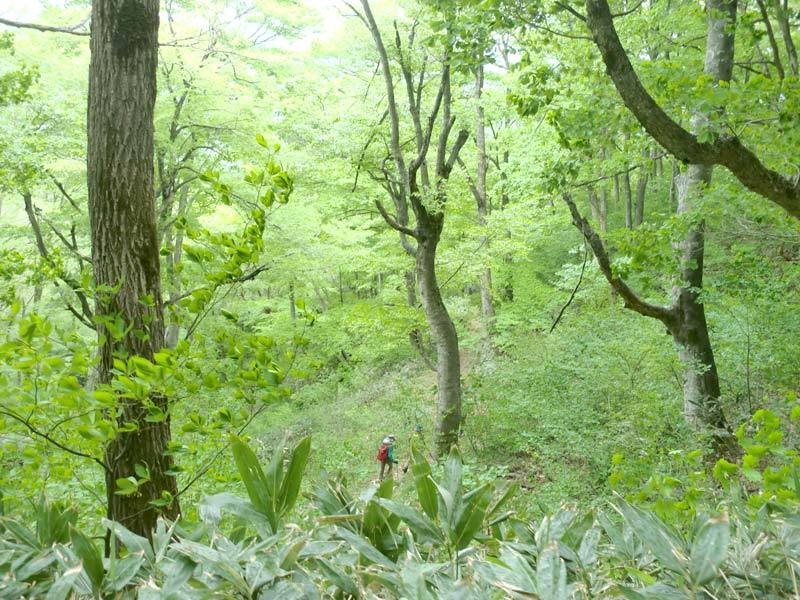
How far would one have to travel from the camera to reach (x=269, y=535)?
121 cm

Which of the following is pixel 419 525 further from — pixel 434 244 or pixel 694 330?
pixel 434 244

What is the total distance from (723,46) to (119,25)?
575cm

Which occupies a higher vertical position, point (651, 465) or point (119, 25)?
point (119, 25)

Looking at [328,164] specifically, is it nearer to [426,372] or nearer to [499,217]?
[499,217]

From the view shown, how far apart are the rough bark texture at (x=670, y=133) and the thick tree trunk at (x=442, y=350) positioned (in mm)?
5193

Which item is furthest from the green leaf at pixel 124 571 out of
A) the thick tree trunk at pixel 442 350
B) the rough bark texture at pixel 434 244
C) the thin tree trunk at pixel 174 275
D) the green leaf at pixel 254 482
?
the thin tree trunk at pixel 174 275

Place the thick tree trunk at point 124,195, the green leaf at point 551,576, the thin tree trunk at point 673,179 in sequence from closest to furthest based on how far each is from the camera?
the green leaf at point 551,576
the thick tree trunk at point 124,195
the thin tree trunk at point 673,179

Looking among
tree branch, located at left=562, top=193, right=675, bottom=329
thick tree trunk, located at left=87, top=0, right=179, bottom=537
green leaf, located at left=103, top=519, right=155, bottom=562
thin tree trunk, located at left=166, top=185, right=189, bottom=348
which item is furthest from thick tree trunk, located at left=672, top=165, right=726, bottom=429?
thin tree trunk, located at left=166, top=185, right=189, bottom=348

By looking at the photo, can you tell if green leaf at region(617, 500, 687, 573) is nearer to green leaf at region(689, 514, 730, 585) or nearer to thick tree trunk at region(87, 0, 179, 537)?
green leaf at region(689, 514, 730, 585)

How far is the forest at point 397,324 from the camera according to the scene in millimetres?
1163

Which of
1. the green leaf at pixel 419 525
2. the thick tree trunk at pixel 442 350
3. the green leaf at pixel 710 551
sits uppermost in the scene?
the green leaf at pixel 710 551

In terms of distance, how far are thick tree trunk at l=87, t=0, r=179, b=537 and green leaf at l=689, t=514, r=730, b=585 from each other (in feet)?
8.14

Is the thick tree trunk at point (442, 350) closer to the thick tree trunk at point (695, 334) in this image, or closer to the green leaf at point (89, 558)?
the thick tree trunk at point (695, 334)

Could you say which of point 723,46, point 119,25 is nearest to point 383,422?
point 723,46
